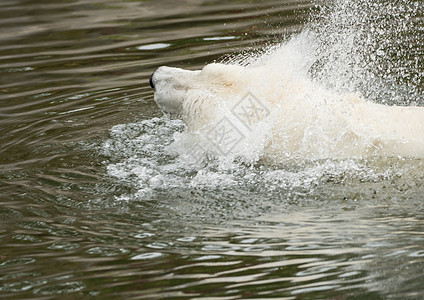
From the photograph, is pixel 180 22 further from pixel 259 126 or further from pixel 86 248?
pixel 86 248

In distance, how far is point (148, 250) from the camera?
4.23 meters

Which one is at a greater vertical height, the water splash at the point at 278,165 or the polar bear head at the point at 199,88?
the polar bear head at the point at 199,88

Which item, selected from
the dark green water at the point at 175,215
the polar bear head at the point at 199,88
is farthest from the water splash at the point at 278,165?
the polar bear head at the point at 199,88

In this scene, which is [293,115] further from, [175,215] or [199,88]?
[175,215]

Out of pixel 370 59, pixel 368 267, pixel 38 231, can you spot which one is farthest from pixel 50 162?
pixel 370 59

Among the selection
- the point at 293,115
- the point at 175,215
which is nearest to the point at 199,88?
the point at 293,115

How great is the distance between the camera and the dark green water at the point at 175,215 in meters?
3.80

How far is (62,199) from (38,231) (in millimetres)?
486

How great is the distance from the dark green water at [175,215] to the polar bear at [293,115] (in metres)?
0.13

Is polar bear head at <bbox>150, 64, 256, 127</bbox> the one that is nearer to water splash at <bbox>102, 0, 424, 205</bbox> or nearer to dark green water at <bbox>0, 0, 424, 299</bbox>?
water splash at <bbox>102, 0, 424, 205</bbox>

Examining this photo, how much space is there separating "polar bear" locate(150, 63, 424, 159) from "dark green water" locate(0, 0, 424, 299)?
132 millimetres

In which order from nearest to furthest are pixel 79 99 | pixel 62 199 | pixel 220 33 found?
pixel 62 199
pixel 79 99
pixel 220 33

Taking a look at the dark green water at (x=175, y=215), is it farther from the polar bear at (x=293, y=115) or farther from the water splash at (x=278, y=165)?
the polar bear at (x=293, y=115)

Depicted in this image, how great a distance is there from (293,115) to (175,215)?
120cm
